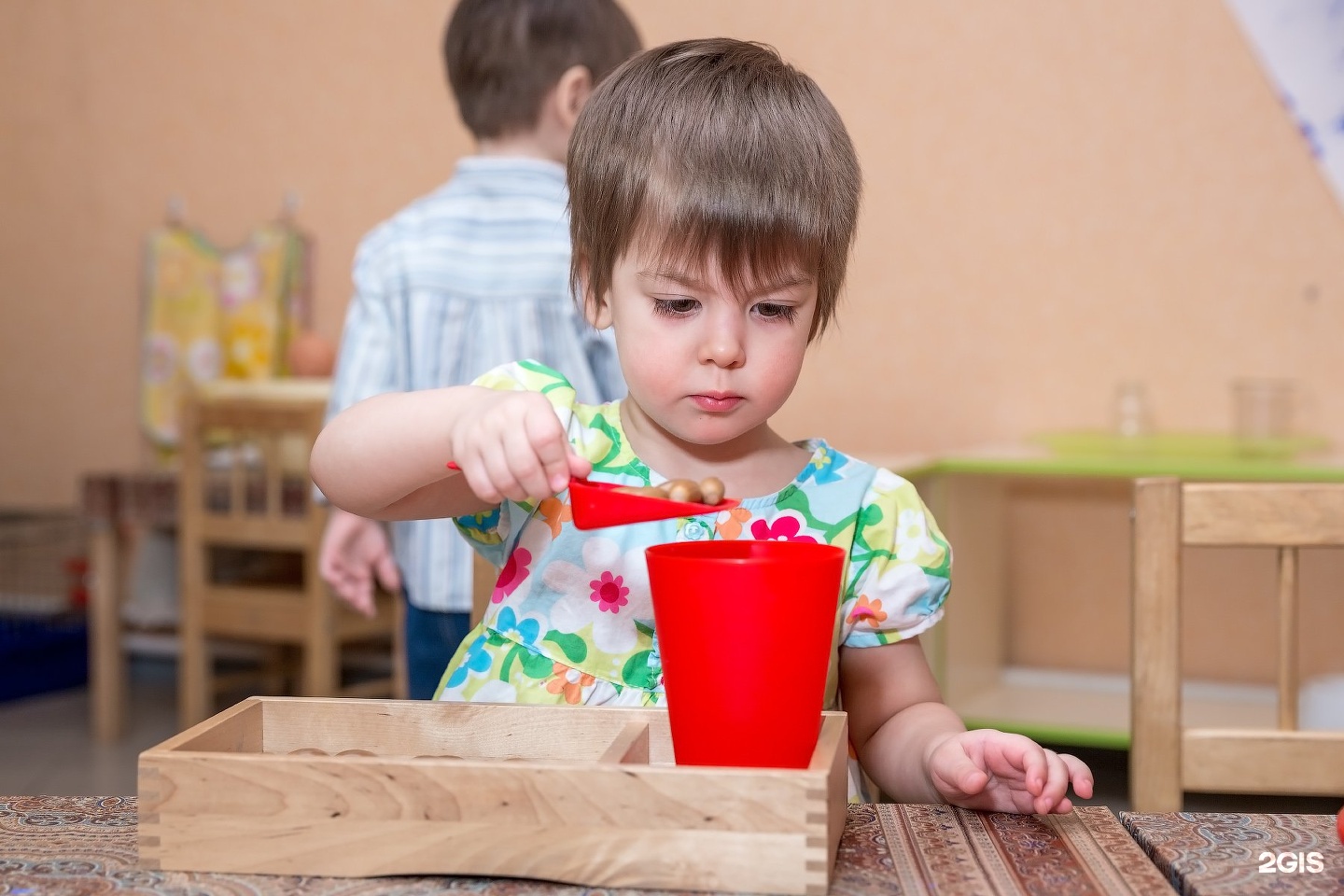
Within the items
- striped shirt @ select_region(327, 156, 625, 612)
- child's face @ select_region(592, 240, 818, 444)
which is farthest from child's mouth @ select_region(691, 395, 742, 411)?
striped shirt @ select_region(327, 156, 625, 612)

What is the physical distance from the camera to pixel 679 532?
0.97 metres

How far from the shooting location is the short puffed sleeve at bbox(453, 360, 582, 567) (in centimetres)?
A: 97

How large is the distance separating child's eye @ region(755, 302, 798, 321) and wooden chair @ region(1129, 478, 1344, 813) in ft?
0.95

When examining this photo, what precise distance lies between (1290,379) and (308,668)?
2.24 metres

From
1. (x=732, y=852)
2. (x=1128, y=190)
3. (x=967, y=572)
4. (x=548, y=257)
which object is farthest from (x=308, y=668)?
(x=732, y=852)

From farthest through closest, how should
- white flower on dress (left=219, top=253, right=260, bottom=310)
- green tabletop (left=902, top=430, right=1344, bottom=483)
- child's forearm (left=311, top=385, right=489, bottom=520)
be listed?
white flower on dress (left=219, top=253, right=260, bottom=310), green tabletop (left=902, top=430, right=1344, bottom=483), child's forearm (left=311, top=385, right=489, bottom=520)

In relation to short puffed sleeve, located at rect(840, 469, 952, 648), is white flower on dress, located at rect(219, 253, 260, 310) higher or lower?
higher

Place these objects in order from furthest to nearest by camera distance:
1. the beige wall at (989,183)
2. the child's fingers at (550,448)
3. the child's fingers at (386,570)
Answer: the beige wall at (989,183) < the child's fingers at (386,570) < the child's fingers at (550,448)

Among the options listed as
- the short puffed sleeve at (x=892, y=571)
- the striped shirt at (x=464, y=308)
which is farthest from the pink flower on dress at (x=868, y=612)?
the striped shirt at (x=464, y=308)

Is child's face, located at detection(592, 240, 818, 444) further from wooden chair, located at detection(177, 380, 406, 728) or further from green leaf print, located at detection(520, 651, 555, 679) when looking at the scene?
wooden chair, located at detection(177, 380, 406, 728)

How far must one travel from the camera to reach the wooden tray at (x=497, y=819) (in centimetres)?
59

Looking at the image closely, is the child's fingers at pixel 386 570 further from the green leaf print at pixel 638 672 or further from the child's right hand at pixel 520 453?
the child's right hand at pixel 520 453

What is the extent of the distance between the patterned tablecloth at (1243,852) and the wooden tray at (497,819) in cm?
16

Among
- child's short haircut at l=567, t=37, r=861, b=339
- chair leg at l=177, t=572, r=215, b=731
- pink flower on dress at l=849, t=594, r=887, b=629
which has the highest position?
child's short haircut at l=567, t=37, r=861, b=339
